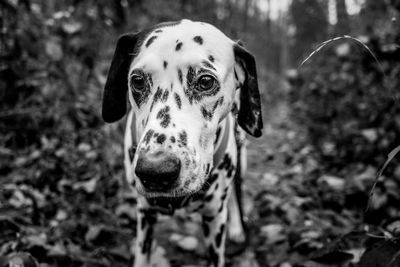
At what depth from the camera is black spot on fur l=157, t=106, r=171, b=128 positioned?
5.54ft

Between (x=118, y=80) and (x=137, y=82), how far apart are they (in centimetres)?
42

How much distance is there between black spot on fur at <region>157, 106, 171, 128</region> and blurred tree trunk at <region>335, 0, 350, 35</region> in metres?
18.4

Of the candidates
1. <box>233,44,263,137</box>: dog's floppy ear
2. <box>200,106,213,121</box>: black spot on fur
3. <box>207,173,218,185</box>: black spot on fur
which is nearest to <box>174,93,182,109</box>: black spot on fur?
<box>200,106,213,121</box>: black spot on fur

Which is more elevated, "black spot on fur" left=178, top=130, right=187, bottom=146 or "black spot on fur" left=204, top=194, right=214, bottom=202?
"black spot on fur" left=178, top=130, right=187, bottom=146

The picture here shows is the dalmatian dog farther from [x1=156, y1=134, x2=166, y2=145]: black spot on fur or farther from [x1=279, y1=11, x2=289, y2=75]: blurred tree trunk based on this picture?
[x1=279, y1=11, x2=289, y2=75]: blurred tree trunk

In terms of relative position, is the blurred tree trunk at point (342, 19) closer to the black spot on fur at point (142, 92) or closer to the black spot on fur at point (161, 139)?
the black spot on fur at point (142, 92)

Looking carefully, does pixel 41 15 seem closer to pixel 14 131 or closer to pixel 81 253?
pixel 14 131

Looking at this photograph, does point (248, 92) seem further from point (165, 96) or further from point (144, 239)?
point (144, 239)

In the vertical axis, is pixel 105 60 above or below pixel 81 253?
above

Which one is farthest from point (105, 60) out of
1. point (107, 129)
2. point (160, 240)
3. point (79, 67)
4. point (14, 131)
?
point (160, 240)

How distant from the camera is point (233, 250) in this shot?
323 cm

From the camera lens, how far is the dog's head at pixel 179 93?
1608mm

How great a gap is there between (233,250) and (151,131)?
→ 1.98m

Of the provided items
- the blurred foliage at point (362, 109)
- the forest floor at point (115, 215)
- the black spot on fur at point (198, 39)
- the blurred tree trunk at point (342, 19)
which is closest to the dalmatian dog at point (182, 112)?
the black spot on fur at point (198, 39)
